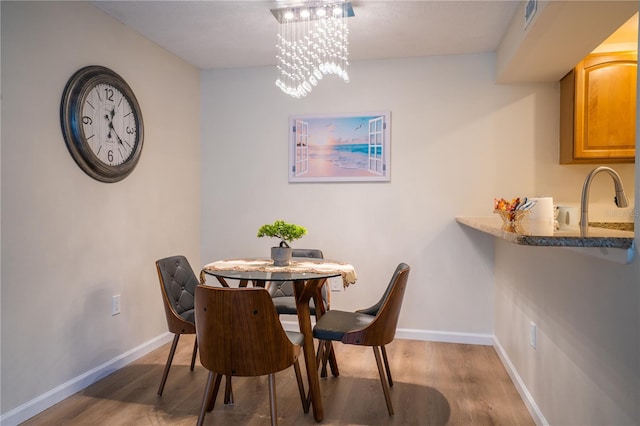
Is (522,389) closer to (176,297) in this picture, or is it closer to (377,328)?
(377,328)

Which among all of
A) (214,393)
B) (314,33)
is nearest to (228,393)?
(214,393)

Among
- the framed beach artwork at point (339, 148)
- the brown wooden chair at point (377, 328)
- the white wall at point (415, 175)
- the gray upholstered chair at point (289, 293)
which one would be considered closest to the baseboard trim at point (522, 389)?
the white wall at point (415, 175)

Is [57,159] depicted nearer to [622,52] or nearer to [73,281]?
[73,281]

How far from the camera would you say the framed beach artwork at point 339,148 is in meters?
3.73

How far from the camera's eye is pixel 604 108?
9.66 feet

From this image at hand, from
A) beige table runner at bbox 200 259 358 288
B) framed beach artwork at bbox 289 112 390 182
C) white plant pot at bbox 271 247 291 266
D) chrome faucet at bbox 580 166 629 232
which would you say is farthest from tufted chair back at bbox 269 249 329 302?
chrome faucet at bbox 580 166 629 232

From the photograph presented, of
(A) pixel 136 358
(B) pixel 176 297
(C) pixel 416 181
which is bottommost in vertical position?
(A) pixel 136 358

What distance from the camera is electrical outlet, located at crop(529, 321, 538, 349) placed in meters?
2.33

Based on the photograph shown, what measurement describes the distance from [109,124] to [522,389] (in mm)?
3047

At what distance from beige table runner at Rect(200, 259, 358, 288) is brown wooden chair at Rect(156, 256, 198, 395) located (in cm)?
23

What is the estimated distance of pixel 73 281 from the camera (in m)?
2.61

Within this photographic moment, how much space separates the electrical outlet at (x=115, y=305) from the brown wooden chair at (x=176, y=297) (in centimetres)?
52

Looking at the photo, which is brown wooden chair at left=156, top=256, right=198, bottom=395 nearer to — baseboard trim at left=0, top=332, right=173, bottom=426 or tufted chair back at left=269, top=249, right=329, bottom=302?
baseboard trim at left=0, top=332, right=173, bottom=426

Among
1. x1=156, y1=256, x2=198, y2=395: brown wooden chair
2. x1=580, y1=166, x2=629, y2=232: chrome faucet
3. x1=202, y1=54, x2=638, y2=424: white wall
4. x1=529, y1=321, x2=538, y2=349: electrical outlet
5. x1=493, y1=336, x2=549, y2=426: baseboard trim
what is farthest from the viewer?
x1=202, y1=54, x2=638, y2=424: white wall
